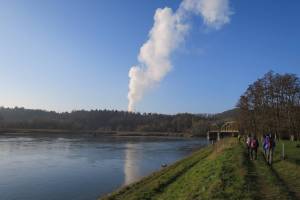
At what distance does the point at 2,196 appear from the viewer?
92.8 feet

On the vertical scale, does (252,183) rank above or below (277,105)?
below

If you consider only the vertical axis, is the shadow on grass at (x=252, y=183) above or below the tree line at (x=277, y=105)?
below

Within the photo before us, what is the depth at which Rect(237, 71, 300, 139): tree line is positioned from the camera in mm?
71375

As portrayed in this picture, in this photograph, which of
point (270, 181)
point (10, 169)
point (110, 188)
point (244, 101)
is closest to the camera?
point (270, 181)

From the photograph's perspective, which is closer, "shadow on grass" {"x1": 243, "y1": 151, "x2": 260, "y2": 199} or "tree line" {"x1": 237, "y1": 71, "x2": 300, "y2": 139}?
"shadow on grass" {"x1": 243, "y1": 151, "x2": 260, "y2": 199}

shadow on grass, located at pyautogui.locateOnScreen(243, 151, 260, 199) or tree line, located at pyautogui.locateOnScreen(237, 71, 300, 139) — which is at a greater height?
tree line, located at pyautogui.locateOnScreen(237, 71, 300, 139)

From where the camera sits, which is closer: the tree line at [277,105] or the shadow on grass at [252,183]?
the shadow on grass at [252,183]

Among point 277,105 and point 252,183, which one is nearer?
point 252,183

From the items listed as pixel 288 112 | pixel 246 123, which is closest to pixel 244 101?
pixel 246 123

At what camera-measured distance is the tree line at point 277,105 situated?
71.4m

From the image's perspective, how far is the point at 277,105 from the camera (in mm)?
74312

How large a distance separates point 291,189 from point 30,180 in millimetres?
25302

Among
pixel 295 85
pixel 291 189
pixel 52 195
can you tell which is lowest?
pixel 52 195

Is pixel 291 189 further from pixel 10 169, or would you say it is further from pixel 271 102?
pixel 271 102
